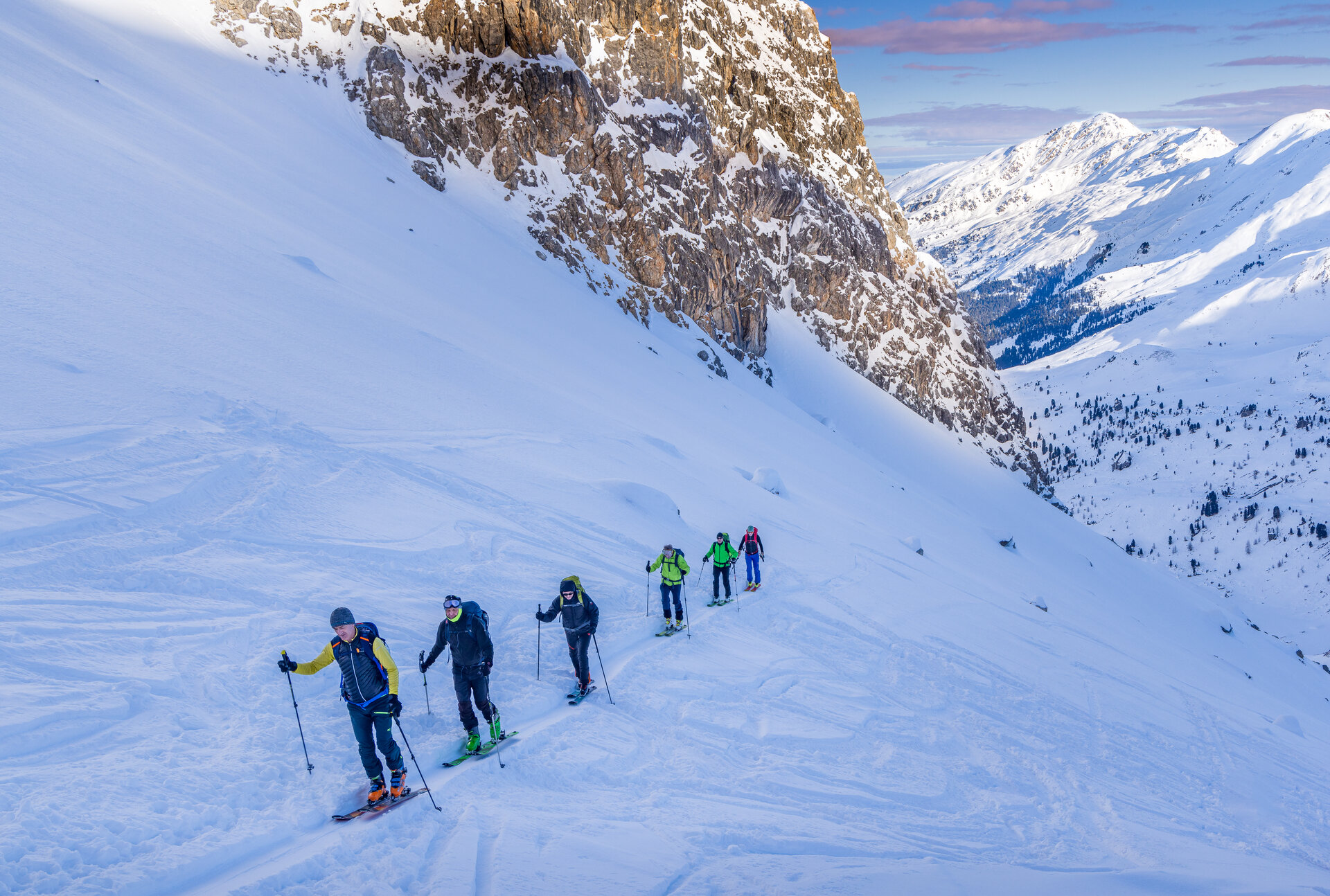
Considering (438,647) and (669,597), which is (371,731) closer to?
(438,647)

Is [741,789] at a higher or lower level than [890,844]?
higher

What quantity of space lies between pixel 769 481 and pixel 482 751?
16971 mm

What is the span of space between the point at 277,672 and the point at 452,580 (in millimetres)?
3041

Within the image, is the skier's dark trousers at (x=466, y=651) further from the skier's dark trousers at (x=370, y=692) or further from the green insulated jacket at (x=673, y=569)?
the green insulated jacket at (x=673, y=569)

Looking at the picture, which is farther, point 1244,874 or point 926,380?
point 926,380

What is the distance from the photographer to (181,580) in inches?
339

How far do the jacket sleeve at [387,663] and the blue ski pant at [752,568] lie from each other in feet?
29.2

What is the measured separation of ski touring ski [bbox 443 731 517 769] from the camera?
7.56 metres

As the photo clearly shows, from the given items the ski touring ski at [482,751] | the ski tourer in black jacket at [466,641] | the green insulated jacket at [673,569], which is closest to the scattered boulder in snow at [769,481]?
the green insulated jacket at [673,569]

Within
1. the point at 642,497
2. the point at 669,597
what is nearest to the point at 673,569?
the point at 669,597

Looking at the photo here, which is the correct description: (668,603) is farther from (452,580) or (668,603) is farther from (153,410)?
(153,410)

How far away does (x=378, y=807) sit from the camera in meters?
6.62

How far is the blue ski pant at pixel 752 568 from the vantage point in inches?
578

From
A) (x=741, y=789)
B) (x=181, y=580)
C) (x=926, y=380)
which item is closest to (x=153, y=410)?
(x=181, y=580)
